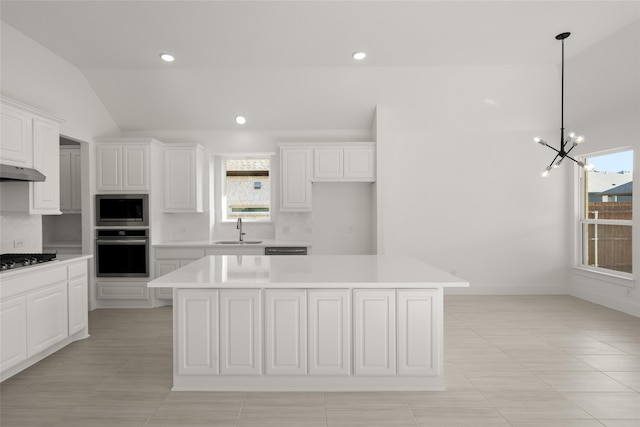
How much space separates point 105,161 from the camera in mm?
5570

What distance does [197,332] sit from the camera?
299cm

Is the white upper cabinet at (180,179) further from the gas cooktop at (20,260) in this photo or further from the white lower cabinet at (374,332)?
the white lower cabinet at (374,332)

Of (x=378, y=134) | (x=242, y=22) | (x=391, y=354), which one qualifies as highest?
(x=242, y=22)

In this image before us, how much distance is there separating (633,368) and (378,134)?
3.92 meters

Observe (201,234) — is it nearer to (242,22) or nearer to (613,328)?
(242,22)

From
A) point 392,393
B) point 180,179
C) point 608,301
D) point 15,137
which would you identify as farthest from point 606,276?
point 15,137

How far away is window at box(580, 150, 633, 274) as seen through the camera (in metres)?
5.32

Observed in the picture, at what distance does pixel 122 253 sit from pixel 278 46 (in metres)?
3.46

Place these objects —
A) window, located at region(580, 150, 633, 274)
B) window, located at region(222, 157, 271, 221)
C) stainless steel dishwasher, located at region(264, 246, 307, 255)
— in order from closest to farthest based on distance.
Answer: window, located at region(580, 150, 633, 274) → stainless steel dishwasher, located at region(264, 246, 307, 255) → window, located at region(222, 157, 271, 221)

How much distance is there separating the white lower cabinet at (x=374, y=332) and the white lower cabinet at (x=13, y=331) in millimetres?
2659

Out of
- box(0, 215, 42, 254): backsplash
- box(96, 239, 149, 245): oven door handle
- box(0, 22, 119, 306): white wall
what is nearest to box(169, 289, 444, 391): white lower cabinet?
box(0, 215, 42, 254): backsplash

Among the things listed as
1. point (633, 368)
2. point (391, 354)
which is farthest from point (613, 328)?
point (391, 354)

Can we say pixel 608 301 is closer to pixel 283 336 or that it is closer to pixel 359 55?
pixel 359 55

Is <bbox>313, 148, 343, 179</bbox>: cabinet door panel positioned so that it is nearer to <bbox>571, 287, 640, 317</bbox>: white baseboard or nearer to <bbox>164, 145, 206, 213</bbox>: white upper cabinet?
<bbox>164, 145, 206, 213</bbox>: white upper cabinet
